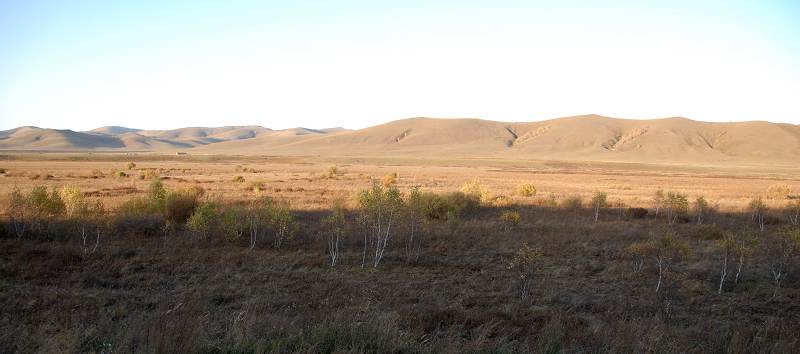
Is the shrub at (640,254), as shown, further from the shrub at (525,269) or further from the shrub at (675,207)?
the shrub at (675,207)

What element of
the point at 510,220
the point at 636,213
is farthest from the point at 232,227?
the point at 636,213

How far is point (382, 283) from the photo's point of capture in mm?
13180

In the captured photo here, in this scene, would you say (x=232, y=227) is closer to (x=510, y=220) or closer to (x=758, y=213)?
(x=510, y=220)

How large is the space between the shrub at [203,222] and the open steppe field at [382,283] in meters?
0.07

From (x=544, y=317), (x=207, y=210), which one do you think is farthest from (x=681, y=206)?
(x=207, y=210)

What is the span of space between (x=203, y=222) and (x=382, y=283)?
8.29 meters

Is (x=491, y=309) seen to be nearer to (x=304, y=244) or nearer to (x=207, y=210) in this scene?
(x=304, y=244)

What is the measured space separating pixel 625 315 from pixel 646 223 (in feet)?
51.6

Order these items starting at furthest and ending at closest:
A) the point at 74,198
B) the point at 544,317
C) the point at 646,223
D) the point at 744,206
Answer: the point at 744,206 < the point at 646,223 < the point at 74,198 < the point at 544,317

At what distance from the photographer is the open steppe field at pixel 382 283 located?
21.1ft

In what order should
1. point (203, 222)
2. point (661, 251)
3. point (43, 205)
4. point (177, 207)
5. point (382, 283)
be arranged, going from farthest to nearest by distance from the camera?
1. point (177, 207)
2. point (43, 205)
3. point (203, 222)
4. point (661, 251)
5. point (382, 283)

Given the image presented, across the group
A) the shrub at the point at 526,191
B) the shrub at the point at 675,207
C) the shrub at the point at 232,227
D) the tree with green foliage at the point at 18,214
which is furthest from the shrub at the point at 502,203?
the tree with green foliage at the point at 18,214

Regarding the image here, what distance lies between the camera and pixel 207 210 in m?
18.5

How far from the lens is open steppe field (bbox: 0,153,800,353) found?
6422mm
